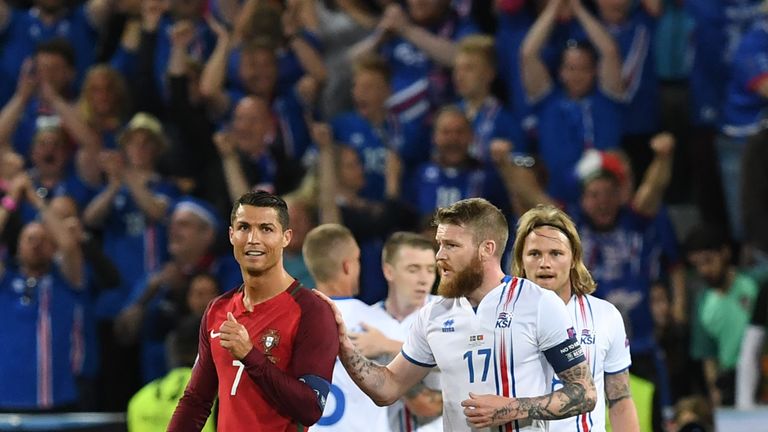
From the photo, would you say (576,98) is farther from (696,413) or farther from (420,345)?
(420,345)

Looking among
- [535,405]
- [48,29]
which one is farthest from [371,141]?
[535,405]

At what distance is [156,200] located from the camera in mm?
11719

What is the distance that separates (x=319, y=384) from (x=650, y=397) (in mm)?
3366

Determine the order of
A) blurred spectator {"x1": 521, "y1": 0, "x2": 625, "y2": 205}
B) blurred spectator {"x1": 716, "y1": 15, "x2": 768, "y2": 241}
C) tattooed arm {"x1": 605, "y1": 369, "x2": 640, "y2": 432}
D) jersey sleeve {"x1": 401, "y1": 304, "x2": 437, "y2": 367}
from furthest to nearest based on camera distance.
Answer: blurred spectator {"x1": 521, "y1": 0, "x2": 625, "y2": 205} < blurred spectator {"x1": 716, "y1": 15, "x2": 768, "y2": 241} < tattooed arm {"x1": 605, "y1": 369, "x2": 640, "y2": 432} < jersey sleeve {"x1": 401, "y1": 304, "x2": 437, "y2": 367}

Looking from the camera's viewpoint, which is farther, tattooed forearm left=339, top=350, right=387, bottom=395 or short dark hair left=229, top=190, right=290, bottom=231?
tattooed forearm left=339, top=350, right=387, bottom=395

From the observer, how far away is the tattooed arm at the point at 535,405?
5.54 metres

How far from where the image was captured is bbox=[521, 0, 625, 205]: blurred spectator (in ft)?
36.4

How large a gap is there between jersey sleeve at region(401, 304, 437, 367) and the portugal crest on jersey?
725 millimetres

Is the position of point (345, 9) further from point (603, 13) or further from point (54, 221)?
point (54, 221)

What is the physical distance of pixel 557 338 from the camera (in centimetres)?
566

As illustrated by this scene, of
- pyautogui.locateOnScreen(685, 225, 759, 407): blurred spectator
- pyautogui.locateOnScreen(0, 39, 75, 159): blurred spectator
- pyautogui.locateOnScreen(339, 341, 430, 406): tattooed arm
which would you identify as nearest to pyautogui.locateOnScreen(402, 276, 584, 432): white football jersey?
pyautogui.locateOnScreen(339, 341, 430, 406): tattooed arm

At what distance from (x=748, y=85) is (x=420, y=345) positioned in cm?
597

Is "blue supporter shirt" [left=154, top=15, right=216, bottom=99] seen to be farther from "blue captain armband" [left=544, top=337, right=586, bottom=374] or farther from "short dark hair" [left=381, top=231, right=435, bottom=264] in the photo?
"blue captain armband" [left=544, top=337, right=586, bottom=374]

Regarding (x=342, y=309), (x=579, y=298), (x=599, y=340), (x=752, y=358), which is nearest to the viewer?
(x=599, y=340)
